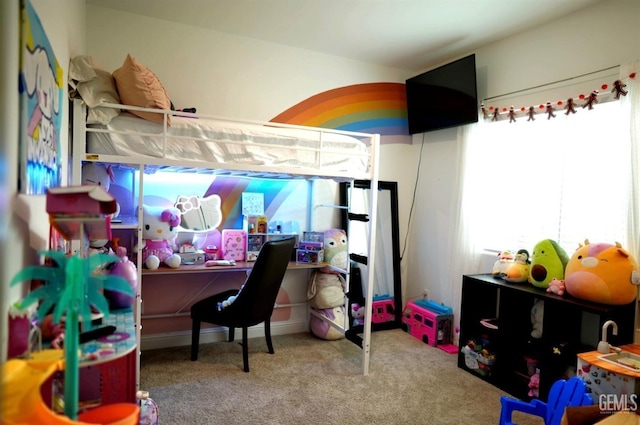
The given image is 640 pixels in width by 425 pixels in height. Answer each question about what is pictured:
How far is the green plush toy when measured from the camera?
2.61 meters

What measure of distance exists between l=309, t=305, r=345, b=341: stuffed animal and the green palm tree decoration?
2.56 meters

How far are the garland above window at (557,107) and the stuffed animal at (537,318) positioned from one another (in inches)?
53.2

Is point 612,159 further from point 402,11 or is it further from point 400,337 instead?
point 400,337

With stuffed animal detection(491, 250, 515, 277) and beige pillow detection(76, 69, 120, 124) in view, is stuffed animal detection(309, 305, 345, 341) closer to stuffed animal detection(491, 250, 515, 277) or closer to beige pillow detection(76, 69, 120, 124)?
stuffed animal detection(491, 250, 515, 277)

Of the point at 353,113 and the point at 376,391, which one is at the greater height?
the point at 353,113

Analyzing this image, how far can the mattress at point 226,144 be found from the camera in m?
2.28

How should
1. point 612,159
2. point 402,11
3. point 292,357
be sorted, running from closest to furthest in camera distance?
point 612,159
point 402,11
point 292,357

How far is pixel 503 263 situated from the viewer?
2.99 metres

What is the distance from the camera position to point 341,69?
3.77 meters

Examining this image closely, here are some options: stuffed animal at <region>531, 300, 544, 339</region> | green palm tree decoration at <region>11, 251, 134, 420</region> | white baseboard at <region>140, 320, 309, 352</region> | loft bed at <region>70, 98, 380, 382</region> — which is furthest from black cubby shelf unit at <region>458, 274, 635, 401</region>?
green palm tree decoration at <region>11, 251, 134, 420</region>

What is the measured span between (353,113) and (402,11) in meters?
1.17

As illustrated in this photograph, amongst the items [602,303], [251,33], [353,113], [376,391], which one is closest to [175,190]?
[251,33]

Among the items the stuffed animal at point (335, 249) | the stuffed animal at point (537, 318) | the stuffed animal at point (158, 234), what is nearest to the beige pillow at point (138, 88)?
the stuffed animal at point (158, 234)

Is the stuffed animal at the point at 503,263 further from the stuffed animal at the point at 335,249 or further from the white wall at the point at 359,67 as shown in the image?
the stuffed animal at the point at 335,249
